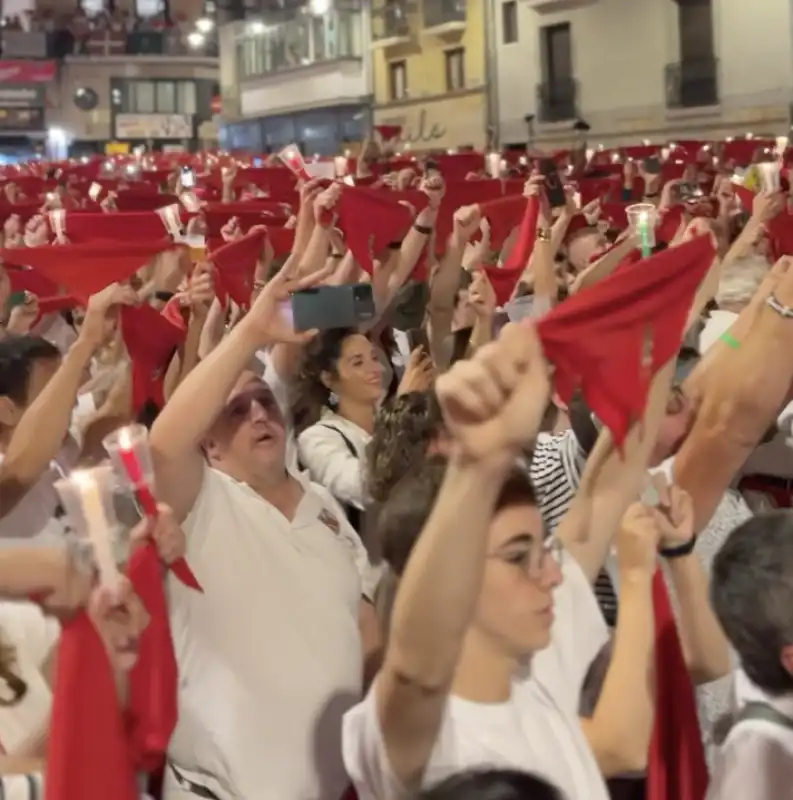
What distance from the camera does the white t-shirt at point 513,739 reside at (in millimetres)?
1896

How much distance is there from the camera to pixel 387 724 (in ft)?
6.11

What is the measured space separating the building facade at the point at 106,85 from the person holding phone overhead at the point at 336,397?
43032 mm

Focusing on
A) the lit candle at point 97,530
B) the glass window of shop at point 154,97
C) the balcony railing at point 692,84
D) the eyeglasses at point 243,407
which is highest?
the glass window of shop at point 154,97

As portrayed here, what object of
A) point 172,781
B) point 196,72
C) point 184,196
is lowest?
point 172,781

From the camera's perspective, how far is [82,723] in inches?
76.9

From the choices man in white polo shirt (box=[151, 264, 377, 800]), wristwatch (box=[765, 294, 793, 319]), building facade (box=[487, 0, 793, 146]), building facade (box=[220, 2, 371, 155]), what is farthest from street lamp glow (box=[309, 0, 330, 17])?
man in white polo shirt (box=[151, 264, 377, 800])

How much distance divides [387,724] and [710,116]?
947 inches

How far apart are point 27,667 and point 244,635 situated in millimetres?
438

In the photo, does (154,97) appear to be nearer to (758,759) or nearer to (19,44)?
(19,44)

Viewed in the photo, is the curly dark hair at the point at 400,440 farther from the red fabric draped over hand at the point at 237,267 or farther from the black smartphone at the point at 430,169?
the black smartphone at the point at 430,169

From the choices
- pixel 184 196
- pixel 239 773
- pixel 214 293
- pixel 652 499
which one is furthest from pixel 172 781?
pixel 184 196


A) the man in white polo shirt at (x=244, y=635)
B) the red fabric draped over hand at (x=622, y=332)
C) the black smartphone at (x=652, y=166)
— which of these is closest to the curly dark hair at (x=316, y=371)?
the man in white polo shirt at (x=244, y=635)

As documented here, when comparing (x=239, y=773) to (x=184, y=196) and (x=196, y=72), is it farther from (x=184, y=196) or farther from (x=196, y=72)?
(x=196, y=72)

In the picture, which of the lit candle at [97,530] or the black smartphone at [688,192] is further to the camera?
the black smartphone at [688,192]
